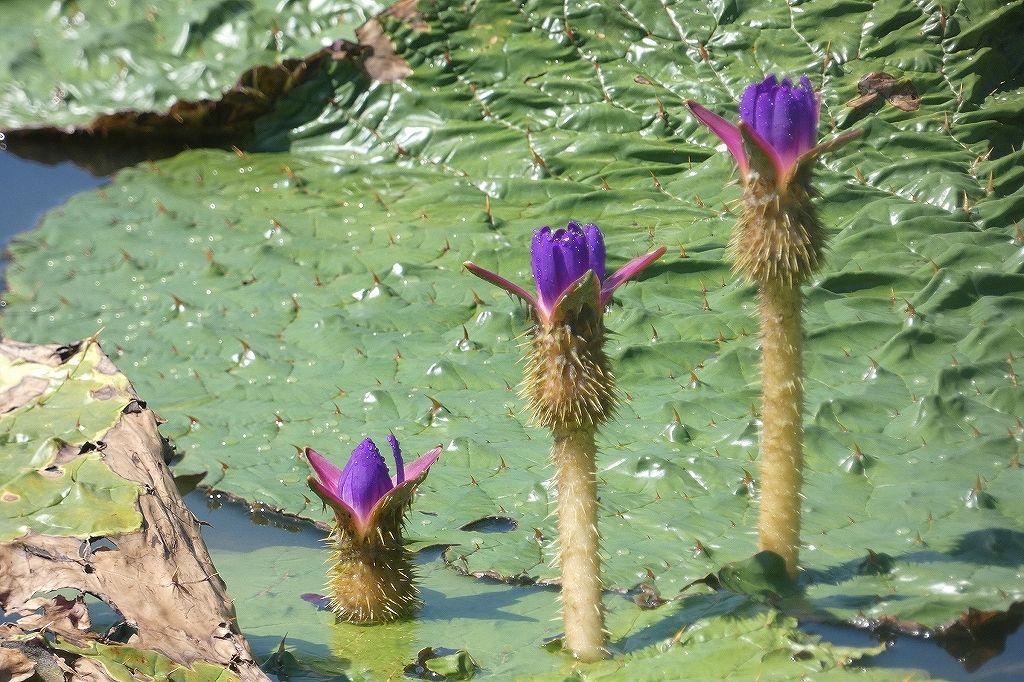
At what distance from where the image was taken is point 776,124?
7.94ft

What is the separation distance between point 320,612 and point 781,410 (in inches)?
50.2

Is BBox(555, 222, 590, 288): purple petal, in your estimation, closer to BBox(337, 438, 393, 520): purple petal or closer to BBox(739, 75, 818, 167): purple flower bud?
BBox(739, 75, 818, 167): purple flower bud

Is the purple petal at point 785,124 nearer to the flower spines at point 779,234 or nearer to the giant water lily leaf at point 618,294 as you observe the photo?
the flower spines at point 779,234

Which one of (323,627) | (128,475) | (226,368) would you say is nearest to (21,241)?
(226,368)

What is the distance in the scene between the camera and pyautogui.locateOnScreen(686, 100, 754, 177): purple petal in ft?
7.84

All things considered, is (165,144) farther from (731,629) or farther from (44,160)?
(731,629)

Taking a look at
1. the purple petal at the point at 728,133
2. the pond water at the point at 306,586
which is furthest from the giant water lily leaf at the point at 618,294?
the purple petal at the point at 728,133

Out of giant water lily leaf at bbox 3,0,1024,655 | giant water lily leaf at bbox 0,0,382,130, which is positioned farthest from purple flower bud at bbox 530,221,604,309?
giant water lily leaf at bbox 0,0,382,130

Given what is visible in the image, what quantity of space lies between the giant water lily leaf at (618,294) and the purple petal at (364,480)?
1.70ft

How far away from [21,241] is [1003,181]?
168 inches

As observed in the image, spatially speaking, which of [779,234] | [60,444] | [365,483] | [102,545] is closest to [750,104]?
[779,234]

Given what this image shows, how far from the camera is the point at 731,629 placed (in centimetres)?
265

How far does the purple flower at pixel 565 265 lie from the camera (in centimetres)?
233

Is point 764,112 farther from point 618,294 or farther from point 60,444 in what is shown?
point 618,294
